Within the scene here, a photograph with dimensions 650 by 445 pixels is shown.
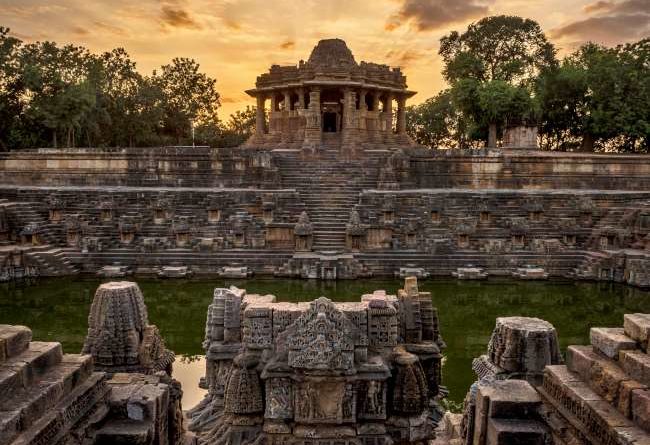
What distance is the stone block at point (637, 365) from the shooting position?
131 inches

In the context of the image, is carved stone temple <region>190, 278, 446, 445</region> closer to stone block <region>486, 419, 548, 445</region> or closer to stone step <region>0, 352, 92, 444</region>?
stone block <region>486, 419, 548, 445</region>

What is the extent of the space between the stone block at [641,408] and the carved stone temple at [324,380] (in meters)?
2.04

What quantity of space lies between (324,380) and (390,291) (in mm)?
7978

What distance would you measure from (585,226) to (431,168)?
17.6ft

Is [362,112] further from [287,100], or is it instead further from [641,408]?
[641,408]

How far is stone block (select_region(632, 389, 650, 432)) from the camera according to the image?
3111 mm

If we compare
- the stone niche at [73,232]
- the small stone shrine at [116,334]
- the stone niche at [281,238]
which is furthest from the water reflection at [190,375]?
the stone niche at [73,232]

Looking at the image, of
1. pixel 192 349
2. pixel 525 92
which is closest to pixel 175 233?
pixel 192 349

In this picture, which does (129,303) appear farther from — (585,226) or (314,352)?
(585,226)

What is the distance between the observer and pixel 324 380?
468 centimetres

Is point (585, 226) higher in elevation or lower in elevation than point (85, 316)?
higher

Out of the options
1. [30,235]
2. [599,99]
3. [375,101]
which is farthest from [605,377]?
[599,99]

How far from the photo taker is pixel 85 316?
1054 cm

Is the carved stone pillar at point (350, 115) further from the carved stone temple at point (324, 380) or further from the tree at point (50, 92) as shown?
the carved stone temple at point (324, 380)
